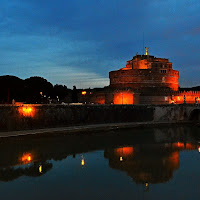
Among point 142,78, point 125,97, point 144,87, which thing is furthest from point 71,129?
point 142,78

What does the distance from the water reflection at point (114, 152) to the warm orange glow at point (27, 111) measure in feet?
13.7

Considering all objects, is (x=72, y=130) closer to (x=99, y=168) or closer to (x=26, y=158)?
(x=26, y=158)

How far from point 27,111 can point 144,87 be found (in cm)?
2443

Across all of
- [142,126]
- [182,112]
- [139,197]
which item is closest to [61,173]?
[139,197]

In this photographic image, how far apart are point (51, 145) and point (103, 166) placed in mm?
6212

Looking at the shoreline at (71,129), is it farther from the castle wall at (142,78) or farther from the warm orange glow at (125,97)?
the castle wall at (142,78)

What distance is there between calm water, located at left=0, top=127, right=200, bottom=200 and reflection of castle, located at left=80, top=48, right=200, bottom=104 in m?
17.6

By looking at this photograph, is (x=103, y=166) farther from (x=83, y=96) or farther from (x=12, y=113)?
(x=83, y=96)

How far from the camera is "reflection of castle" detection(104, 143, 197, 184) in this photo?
12312 mm

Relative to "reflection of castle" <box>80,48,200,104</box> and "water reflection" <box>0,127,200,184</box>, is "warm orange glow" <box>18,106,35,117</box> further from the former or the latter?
"reflection of castle" <box>80,48,200,104</box>

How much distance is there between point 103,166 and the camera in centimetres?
1402

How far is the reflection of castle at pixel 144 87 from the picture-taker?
39.4 m

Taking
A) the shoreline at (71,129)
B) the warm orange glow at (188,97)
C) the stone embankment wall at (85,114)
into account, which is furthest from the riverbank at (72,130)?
the warm orange glow at (188,97)

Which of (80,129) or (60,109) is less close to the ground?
(60,109)
